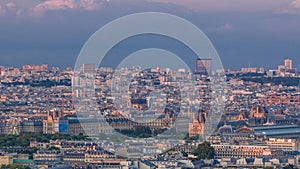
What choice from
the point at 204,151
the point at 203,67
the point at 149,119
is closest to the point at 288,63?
the point at 203,67

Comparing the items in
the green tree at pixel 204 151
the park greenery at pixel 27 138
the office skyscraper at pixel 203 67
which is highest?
the office skyscraper at pixel 203 67

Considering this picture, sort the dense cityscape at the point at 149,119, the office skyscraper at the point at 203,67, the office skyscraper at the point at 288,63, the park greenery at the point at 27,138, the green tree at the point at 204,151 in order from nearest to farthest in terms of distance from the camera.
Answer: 1. the dense cityscape at the point at 149,119
2. the green tree at the point at 204,151
3. the park greenery at the point at 27,138
4. the office skyscraper at the point at 203,67
5. the office skyscraper at the point at 288,63

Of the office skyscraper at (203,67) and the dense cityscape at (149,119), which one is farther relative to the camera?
the office skyscraper at (203,67)

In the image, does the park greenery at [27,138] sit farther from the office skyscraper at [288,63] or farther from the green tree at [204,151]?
the office skyscraper at [288,63]

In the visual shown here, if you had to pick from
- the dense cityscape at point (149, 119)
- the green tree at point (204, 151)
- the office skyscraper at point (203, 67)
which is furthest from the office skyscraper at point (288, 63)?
the green tree at point (204, 151)

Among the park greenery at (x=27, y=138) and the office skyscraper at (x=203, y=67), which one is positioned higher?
the office skyscraper at (x=203, y=67)

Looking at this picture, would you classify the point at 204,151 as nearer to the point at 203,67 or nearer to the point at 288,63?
the point at 203,67

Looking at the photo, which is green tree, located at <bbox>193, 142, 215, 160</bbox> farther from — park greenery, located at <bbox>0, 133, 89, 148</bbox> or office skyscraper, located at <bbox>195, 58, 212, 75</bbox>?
office skyscraper, located at <bbox>195, 58, 212, 75</bbox>

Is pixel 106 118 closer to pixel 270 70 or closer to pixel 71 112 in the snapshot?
pixel 71 112

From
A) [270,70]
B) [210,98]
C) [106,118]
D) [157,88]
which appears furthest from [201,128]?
[270,70]

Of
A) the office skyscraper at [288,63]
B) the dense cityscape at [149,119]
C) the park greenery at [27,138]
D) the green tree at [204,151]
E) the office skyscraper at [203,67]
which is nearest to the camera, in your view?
the dense cityscape at [149,119]
